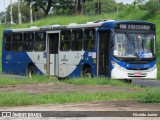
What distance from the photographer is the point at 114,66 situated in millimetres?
22359

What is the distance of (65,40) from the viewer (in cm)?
2586

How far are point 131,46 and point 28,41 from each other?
8.30m

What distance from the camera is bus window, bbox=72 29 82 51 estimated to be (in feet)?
80.6

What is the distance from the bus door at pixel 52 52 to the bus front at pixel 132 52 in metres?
5.01

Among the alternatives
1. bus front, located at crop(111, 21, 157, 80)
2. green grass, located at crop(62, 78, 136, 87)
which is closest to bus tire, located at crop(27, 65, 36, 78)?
bus front, located at crop(111, 21, 157, 80)

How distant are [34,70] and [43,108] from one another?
1572 cm

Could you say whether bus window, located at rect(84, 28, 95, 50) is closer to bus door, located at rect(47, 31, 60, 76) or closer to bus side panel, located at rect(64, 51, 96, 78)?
bus side panel, located at rect(64, 51, 96, 78)

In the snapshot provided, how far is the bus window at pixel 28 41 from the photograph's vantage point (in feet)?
94.0

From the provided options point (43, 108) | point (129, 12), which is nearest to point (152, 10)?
point (129, 12)

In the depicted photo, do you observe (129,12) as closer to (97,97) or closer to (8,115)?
(97,97)

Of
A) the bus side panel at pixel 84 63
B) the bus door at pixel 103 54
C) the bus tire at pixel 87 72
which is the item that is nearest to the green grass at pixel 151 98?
the bus door at pixel 103 54

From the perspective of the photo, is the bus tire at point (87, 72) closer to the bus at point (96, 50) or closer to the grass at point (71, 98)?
the bus at point (96, 50)

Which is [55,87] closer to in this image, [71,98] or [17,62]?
[71,98]

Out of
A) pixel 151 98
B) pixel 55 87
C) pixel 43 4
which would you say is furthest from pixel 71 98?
pixel 43 4
